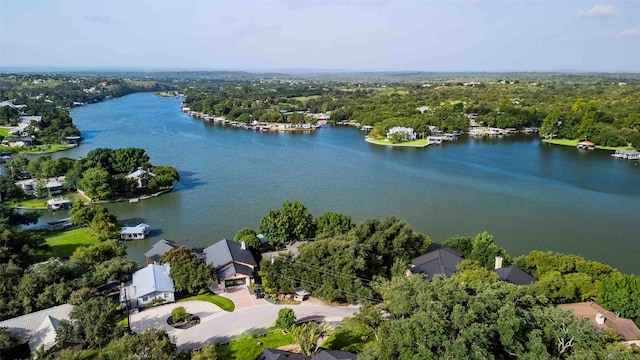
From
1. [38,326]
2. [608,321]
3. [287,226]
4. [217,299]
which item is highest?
[287,226]

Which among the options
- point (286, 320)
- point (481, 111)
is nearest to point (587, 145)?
Answer: point (481, 111)

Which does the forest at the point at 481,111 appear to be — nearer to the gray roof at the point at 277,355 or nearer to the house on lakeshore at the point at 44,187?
the house on lakeshore at the point at 44,187

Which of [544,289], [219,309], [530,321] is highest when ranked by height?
[530,321]

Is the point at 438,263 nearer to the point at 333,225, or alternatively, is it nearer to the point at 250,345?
the point at 333,225

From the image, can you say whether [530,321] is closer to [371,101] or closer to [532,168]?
[532,168]

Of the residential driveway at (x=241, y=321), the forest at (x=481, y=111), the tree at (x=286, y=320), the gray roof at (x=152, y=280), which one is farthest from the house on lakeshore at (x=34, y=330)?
the forest at (x=481, y=111)

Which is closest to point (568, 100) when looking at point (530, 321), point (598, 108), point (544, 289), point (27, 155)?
point (598, 108)
